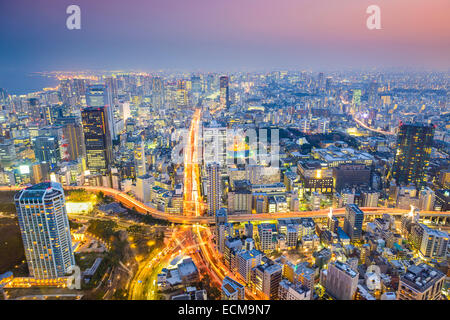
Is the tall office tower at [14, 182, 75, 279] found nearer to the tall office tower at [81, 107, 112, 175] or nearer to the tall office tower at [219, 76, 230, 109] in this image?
the tall office tower at [81, 107, 112, 175]

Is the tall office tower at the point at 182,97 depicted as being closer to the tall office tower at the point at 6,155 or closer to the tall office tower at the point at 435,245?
the tall office tower at the point at 6,155

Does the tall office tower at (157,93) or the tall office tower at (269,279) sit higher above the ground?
the tall office tower at (157,93)

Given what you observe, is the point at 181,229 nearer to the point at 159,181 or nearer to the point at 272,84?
the point at 159,181

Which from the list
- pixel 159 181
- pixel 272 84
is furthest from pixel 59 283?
pixel 272 84

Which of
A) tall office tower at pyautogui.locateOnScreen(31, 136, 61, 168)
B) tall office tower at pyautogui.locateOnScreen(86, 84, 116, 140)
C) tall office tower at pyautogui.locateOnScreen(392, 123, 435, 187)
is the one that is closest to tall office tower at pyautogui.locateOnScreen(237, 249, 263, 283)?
tall office tower at pyautogui.locateOnScreen(392, 123, 435, 187)

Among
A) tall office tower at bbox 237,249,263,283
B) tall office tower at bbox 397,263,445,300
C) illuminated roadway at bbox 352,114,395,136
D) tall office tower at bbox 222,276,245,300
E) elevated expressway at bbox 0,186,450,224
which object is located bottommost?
elevated expressway at bbox 0,186,450,224

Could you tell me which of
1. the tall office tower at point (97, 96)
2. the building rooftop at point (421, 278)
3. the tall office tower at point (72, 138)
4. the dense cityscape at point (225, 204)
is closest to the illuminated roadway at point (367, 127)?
Result: the dense cityscape at point (225, 204)
